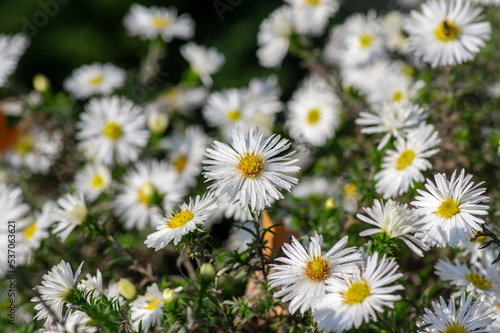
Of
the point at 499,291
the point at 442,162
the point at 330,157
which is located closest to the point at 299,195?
the point at 330,157

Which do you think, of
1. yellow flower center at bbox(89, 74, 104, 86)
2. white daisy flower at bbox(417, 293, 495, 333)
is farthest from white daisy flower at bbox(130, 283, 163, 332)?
yellow flower center at bbox(89, 74, 104, 86)

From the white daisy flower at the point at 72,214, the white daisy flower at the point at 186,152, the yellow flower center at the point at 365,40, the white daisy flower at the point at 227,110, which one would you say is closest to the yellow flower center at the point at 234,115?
the white daisy flower at the point at 227,110

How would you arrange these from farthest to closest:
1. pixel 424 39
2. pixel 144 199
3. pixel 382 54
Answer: pixel 382 54 → pixel 144 199 → pixel 424 39

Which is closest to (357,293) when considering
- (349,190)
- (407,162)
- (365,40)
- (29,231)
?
(407,162)

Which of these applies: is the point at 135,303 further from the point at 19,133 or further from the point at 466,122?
the point at 19,133

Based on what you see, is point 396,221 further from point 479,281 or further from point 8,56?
point 8,56

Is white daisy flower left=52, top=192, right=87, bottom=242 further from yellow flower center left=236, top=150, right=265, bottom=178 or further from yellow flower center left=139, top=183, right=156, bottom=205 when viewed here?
yellow flower center left=236, top=150, right=265, bottom=178
